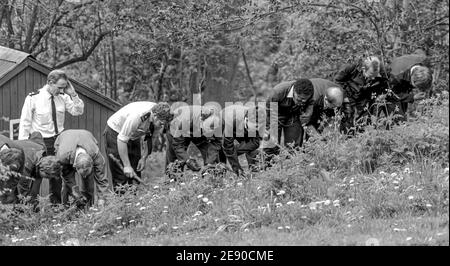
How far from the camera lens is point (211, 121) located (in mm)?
11391

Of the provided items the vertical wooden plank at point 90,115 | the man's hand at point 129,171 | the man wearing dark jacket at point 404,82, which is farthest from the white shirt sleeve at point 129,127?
the man wearing dark jacket at point 404,82

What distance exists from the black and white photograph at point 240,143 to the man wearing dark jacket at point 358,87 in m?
0.02

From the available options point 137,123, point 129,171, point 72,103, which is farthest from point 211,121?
point 72,103

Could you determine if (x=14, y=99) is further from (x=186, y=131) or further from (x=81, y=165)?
(x=81, y=165)

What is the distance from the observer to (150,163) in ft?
61.6

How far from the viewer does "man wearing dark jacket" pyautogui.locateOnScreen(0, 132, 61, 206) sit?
9898mm

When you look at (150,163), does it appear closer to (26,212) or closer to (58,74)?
(58,74)

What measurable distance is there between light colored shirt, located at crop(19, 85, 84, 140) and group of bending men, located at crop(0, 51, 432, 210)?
0.01 meters

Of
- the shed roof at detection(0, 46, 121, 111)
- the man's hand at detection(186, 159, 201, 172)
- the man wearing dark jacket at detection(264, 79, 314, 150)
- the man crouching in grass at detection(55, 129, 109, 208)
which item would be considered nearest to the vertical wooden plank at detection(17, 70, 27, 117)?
the shed roof at detection(0, 46, 121, 111)

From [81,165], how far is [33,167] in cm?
74

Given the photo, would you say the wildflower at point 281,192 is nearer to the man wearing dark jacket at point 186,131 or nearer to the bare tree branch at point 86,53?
the man wearing dark jacket at point 186,131

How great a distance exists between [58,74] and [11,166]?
6.45ft
